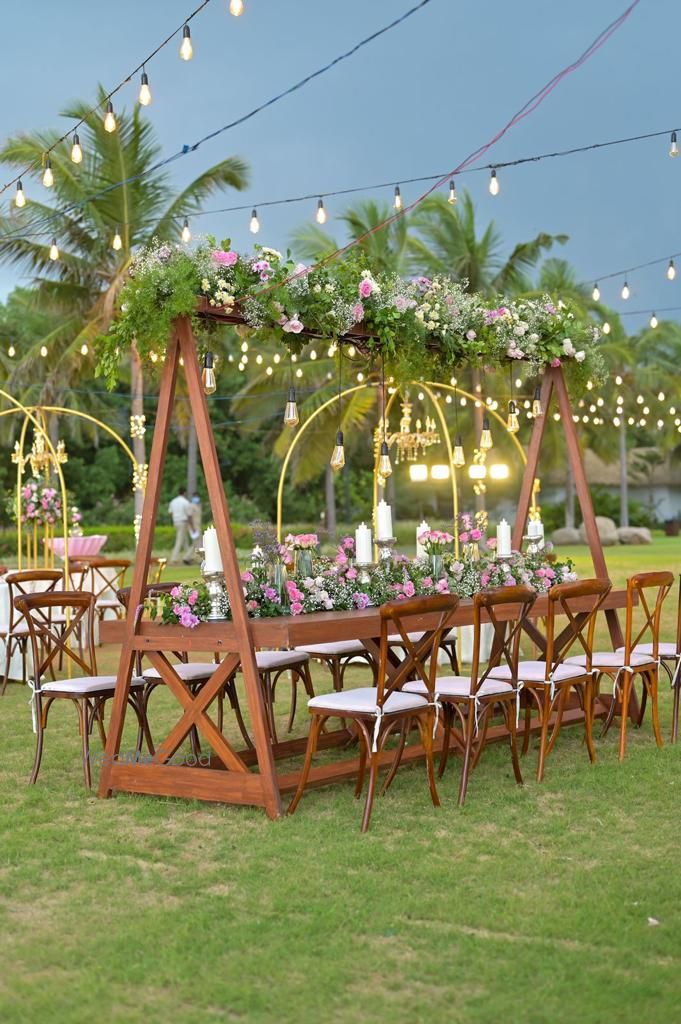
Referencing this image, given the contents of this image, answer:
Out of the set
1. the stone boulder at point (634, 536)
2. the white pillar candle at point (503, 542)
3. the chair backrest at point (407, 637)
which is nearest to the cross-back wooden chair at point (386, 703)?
the chair backrest at point (407, 637)

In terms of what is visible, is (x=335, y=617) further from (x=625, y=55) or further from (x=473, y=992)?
(x=625, y=55)

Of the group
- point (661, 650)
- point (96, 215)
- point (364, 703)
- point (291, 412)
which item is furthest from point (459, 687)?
point (96, 215)

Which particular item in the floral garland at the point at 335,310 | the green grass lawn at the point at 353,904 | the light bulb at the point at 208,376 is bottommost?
the green grass lawn at the point at 353,904

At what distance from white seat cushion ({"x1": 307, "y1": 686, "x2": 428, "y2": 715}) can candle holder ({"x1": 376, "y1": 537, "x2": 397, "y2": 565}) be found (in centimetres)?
135

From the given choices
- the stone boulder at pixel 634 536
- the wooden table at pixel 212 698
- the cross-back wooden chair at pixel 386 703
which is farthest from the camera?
the stone boulder at pixel 634 536

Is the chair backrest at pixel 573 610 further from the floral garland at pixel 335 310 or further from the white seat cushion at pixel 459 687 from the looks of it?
the floral garland at pixel 335 310

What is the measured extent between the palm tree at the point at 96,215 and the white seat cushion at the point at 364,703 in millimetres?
12185

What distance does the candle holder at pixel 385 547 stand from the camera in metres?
6.52

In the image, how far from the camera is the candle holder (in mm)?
6521

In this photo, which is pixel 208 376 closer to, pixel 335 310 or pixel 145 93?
pixel 335 310

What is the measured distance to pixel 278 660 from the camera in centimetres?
631

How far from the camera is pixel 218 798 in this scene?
208 inches

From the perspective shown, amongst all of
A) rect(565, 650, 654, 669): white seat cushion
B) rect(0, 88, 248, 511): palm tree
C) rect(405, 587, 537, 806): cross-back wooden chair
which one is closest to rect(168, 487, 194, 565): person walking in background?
rect(0, 88, 248, 511): palm tree

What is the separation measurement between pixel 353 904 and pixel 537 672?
7.63 feet
